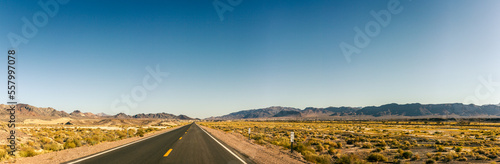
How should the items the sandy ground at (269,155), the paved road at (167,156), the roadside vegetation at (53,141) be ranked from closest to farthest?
the paved road at (167,156) < the sandy ground at (269,155) < the roadside vegetation at (53,141)

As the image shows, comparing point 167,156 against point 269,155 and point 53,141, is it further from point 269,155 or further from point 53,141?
point 53,141

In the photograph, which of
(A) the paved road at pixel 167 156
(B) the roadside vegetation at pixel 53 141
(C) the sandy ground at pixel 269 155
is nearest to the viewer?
(A) the paved road at pixel 167 156

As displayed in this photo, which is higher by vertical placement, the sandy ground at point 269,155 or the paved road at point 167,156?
the paved road at point 167,156

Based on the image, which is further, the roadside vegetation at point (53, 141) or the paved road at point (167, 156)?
the roadside vegetation at point (53, 141)

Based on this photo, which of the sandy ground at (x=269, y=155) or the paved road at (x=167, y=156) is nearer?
the paved road at (x=167, y=156)

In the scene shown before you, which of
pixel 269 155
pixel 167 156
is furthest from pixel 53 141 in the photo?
pixel 269 155

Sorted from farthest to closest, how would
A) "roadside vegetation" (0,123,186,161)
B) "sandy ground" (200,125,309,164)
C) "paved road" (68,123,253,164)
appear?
"roadside vegetation" (0,123,186,161) → "sandy ground" (200,125,309,164) → "paved road" (68,123,253,164)

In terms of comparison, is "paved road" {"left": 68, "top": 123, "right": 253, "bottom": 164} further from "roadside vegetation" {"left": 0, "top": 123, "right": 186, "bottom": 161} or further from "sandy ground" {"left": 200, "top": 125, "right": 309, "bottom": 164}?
"roadside vegetation" {"left": 0, "top": 123, "right": 186, "bottom": 161}

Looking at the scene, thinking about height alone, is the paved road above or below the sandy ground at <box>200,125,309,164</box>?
above

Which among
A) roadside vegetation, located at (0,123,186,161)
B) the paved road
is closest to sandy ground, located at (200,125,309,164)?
the paved road

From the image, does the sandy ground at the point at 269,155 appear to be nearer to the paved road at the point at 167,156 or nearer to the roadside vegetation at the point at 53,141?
the paved road at the point at 167,156

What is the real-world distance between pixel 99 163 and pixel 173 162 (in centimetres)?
264

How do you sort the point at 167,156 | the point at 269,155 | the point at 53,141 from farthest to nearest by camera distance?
the point at 53,141 < the point at 269,155 < the point at 167,156

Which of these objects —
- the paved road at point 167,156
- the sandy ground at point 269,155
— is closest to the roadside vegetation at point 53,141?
the paved road at point 167,156
